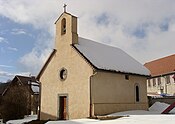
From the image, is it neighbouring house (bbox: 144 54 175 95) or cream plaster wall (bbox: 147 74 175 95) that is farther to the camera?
neighbouring house (bbox: 144 54 175 95)

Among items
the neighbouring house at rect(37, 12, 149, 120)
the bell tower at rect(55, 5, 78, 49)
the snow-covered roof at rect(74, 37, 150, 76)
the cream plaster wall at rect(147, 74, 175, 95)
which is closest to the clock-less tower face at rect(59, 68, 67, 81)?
the neighbouring house at rect(37, 12, 149, 120)

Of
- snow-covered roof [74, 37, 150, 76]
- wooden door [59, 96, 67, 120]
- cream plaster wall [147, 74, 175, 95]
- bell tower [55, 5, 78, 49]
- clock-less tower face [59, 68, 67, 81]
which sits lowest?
wooden door [59, 96, 67, 120]

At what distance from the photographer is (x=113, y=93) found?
24438mm

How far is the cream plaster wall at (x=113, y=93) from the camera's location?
75.3ft

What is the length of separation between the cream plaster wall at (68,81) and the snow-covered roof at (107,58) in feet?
3.22

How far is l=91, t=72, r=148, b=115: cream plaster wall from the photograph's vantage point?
2294cm

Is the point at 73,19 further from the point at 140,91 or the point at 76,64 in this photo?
the point at 140,91

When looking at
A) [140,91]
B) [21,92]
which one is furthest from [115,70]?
[21,92]

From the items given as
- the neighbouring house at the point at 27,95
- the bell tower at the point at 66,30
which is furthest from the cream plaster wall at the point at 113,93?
the neighbouring house at the point at 27,95

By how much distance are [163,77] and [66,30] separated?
28.7 meters

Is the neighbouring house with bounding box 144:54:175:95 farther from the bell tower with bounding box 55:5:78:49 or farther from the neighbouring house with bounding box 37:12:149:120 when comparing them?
the bell tower with bounding box 55:5:78:49

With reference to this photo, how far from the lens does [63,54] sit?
84.5 ft

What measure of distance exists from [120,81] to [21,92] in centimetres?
1535

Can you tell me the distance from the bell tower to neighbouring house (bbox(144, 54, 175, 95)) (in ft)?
83.2
